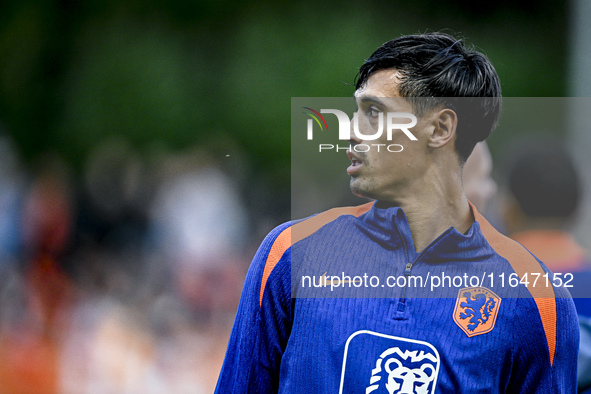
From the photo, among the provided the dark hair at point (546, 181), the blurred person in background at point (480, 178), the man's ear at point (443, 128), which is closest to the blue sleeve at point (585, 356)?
the dark hair at point (546, 181)

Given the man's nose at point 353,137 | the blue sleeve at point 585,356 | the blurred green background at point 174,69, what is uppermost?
the blurred green background at point 174,69

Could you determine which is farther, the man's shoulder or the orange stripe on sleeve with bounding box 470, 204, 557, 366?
the man's shoulder

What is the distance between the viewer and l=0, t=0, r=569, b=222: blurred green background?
263 centimetres

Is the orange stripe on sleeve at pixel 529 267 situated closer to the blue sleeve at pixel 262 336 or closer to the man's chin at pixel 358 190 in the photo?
the man's chin at pixel 358 190

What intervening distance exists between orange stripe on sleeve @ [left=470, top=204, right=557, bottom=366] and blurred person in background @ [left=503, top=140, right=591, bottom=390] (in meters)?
0.10

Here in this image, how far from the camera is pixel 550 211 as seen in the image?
4.97ft

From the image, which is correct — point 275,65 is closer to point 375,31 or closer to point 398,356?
point 375,31

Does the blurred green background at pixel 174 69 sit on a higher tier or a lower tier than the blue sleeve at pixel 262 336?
higher

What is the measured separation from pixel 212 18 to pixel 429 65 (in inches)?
70.5

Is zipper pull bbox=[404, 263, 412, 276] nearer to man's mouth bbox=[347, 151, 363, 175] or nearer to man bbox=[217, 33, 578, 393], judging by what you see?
man bbox=[217, 33, 578, 393]

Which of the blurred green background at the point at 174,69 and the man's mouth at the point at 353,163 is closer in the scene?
the man's mouth at the point at 353,163

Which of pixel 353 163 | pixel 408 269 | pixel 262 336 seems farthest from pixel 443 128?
pixel 262 336

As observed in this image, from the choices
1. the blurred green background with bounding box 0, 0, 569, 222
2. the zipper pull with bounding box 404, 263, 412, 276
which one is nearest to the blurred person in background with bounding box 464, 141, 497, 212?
the zipper pull with bounding box 404, 263, 412, 276

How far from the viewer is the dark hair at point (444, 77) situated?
47.3 inches
